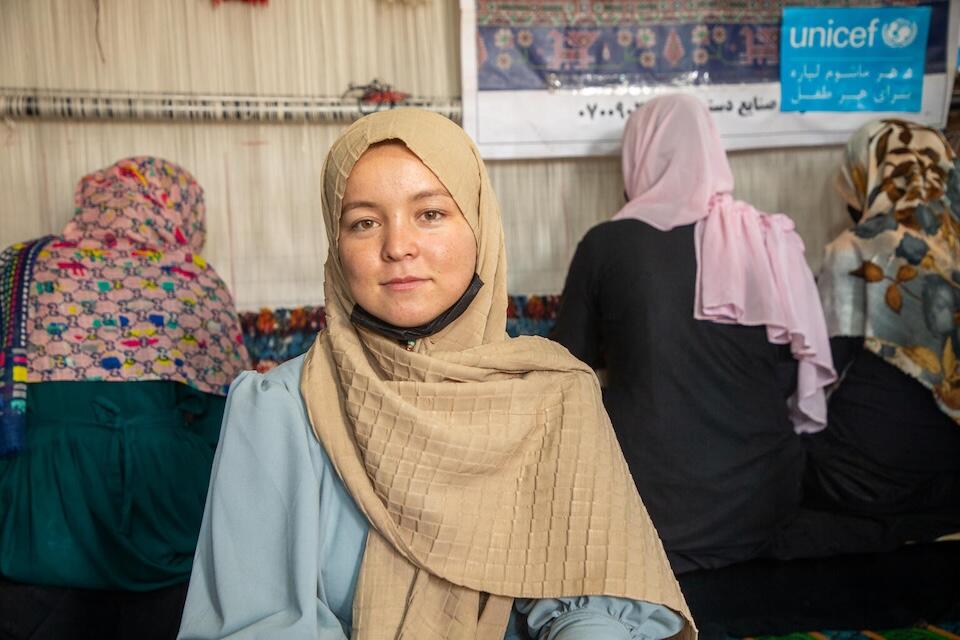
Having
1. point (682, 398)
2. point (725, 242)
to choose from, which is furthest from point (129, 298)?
point (725, 242)

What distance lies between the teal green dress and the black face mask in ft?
2.99

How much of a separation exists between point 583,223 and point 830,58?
36.5 inches

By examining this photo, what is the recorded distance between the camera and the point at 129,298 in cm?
191

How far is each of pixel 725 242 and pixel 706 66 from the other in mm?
763

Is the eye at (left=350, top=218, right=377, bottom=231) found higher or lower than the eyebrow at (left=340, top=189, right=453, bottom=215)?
lower

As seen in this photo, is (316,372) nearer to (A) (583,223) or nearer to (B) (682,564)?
(B) (682,564)

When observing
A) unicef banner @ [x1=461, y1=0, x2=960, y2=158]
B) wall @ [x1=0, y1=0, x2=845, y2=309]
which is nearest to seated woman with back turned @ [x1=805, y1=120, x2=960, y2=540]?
unicef banner @ [x1=461, y1=0, x2=960, y2=158]

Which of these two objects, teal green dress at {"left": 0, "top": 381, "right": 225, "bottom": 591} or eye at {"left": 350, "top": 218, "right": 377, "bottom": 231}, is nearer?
eye at {"left": 350, "top": 218, "right": 377, "bottom": 231}

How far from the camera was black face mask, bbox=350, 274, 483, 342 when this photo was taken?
115cm

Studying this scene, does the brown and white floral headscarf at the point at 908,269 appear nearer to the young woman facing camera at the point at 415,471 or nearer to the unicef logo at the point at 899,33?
the unicef logo at the point at 899,33

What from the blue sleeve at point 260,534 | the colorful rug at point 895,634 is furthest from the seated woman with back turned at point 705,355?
the blue sleeve at point 260,534

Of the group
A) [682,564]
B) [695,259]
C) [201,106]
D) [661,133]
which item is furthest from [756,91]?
[201,106]

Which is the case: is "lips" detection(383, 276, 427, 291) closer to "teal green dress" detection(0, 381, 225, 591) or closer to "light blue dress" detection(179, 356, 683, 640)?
"light blue dress" detection(179, 356, 683, 640)

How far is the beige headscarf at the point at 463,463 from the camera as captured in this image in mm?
1078
